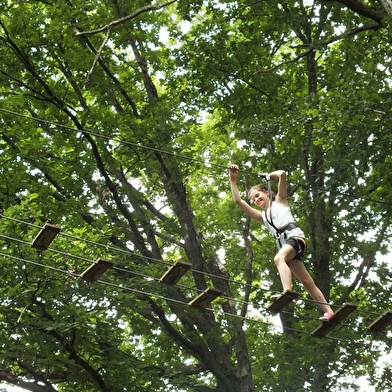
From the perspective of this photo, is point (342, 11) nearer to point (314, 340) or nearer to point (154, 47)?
point (154, 47)

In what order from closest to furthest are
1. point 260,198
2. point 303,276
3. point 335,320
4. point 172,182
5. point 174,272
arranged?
point 174,272
point 335,320
point 303,276
point 260,198
point 172,182

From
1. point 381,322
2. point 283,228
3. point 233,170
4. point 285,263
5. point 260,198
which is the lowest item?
point 381,322

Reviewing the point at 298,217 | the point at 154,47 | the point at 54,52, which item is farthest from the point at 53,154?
the point at 298,217

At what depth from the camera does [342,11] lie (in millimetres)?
12961

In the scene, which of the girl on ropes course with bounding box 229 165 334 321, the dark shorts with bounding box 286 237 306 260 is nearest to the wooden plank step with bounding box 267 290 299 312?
the girl on ropes course with bounding box 229 165 334 321

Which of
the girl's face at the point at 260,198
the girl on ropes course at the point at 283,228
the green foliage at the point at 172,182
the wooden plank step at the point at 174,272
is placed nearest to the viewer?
the wooden plank step at the point at 174,272

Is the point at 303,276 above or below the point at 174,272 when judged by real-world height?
above

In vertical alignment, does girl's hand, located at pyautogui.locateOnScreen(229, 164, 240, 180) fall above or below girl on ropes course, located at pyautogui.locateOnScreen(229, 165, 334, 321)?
above

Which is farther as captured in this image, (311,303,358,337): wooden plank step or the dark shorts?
the dark shorts

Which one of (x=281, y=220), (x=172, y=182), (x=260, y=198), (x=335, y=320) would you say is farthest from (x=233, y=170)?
(x=172, y=182)

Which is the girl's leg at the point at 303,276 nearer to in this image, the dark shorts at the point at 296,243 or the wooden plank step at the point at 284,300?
the dark shorts at the point at 296,243

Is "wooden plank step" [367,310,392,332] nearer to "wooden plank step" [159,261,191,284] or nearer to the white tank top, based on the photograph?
the white tank top

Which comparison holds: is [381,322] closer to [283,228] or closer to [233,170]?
[283,228]

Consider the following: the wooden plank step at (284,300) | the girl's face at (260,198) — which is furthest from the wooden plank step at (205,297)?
the girl's face at (260,198)
